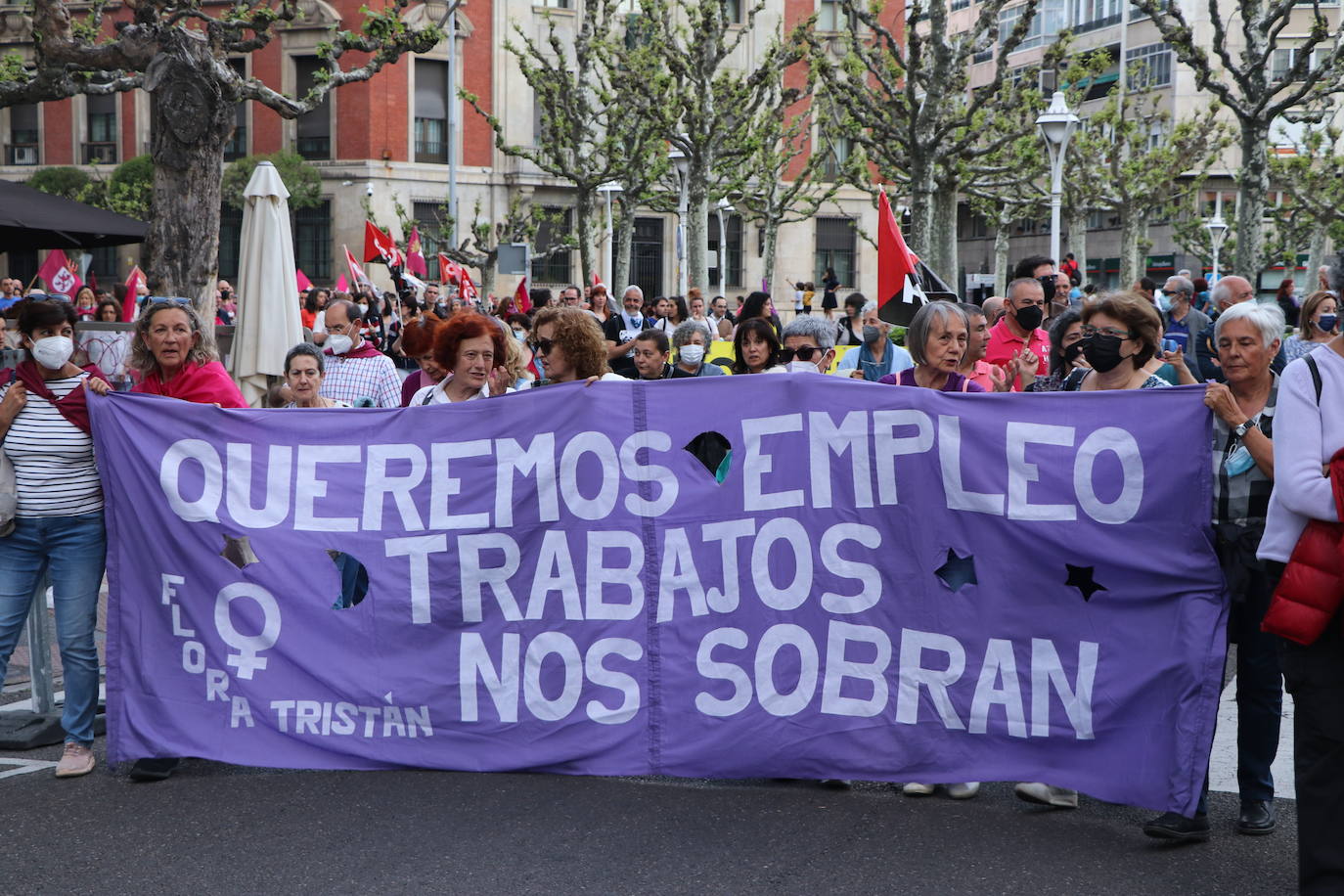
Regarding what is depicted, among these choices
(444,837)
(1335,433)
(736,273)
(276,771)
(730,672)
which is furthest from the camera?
(736,273)

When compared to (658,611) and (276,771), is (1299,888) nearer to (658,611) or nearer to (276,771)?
(658,611)

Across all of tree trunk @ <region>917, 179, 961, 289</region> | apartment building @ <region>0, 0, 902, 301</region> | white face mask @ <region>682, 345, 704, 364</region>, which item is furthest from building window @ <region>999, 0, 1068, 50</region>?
white face mask @ <region>682, 345, 704, 364</region>

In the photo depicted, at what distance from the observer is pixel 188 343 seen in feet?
20.1

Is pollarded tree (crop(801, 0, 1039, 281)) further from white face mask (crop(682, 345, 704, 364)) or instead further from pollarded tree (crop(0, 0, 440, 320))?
white face mask (crop(682, 345, 704, 364))

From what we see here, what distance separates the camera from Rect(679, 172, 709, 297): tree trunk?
33.3m

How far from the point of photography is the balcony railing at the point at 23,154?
→ 176ft

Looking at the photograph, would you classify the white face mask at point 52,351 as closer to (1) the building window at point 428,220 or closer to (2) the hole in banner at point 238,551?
(2) the hole in banner at point 238,551

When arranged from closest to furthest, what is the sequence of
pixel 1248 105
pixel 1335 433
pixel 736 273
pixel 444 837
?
pixel 1335 433, pixel 444 837, pixel 1248 105, pixel 736 273

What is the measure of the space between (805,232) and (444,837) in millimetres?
52085

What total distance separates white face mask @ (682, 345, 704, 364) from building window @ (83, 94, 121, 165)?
Result: 47.9 m

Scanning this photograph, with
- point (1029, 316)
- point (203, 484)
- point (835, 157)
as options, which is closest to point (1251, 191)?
point (1029, 316)

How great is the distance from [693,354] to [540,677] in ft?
14.5

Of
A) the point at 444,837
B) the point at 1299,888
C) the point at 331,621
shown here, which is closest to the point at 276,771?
the point at 331,621

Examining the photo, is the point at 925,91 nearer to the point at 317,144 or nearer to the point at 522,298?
the point at 522,298
